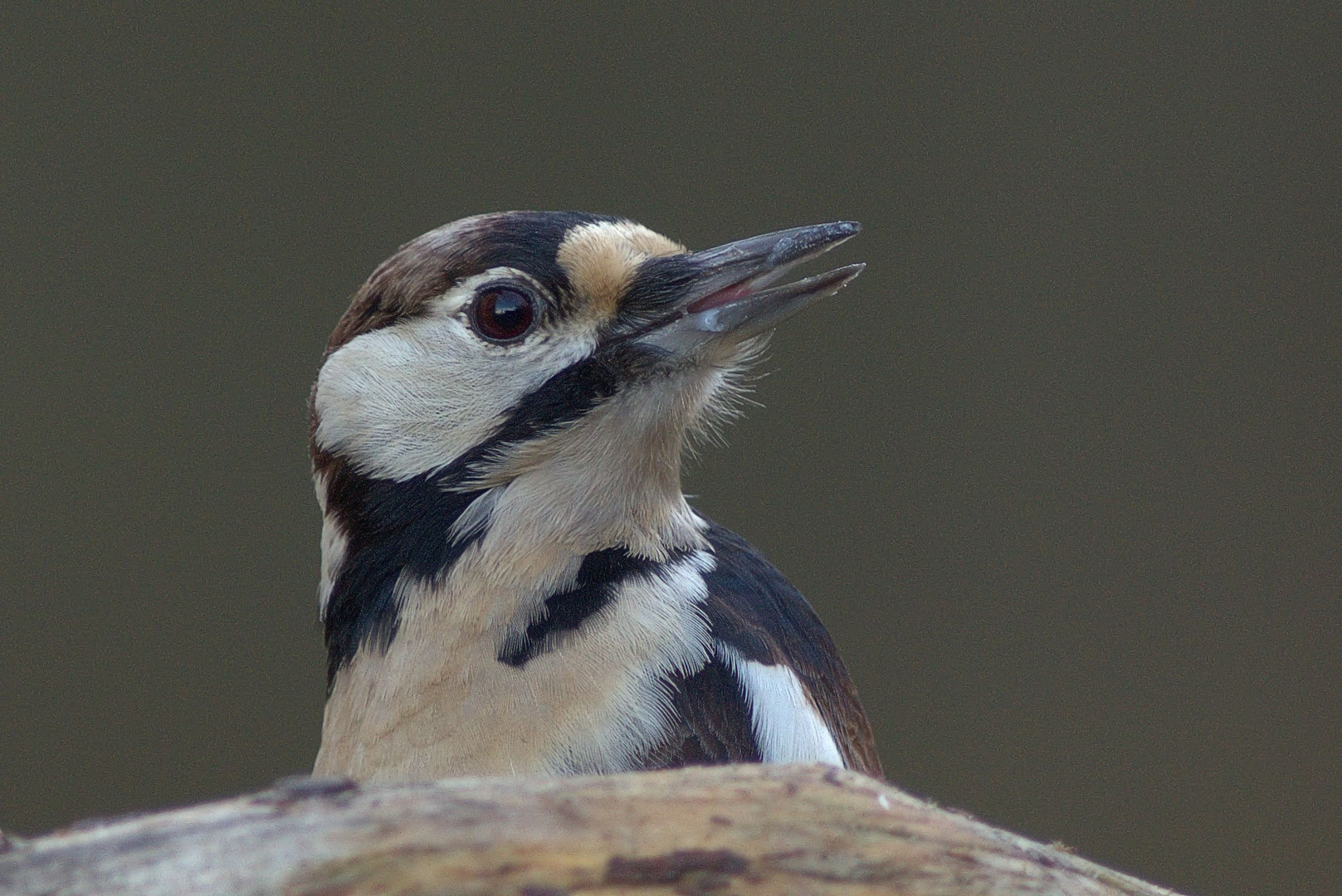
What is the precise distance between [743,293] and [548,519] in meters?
0.43

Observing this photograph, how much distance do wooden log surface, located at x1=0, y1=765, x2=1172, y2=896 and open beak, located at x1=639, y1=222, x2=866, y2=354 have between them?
868 millimetres

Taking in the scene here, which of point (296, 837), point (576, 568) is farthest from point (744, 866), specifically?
point (576, 568)

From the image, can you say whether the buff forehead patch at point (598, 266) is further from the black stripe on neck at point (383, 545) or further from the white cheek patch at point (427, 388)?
the black stripe on neck at point (383, 545)

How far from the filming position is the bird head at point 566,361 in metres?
1.88

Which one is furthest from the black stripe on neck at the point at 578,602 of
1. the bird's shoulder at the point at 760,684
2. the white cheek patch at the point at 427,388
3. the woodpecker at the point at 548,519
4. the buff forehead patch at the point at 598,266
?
the buff forehead patch at the point at 598,266

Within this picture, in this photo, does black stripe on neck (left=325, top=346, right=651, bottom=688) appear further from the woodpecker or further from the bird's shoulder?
the bird's shoulder

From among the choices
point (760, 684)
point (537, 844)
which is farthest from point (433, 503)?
point (537, 844)

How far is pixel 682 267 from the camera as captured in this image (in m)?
1.94

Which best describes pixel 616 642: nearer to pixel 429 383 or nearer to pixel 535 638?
pixel 535 638

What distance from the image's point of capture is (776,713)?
1.80 meters

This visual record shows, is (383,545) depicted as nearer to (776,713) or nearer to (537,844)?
(776,713)

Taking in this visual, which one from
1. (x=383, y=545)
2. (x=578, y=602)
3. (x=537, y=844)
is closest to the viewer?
(x=537, y=844)

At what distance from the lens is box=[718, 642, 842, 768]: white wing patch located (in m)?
1.78

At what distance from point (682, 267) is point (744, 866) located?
41.7 inches
